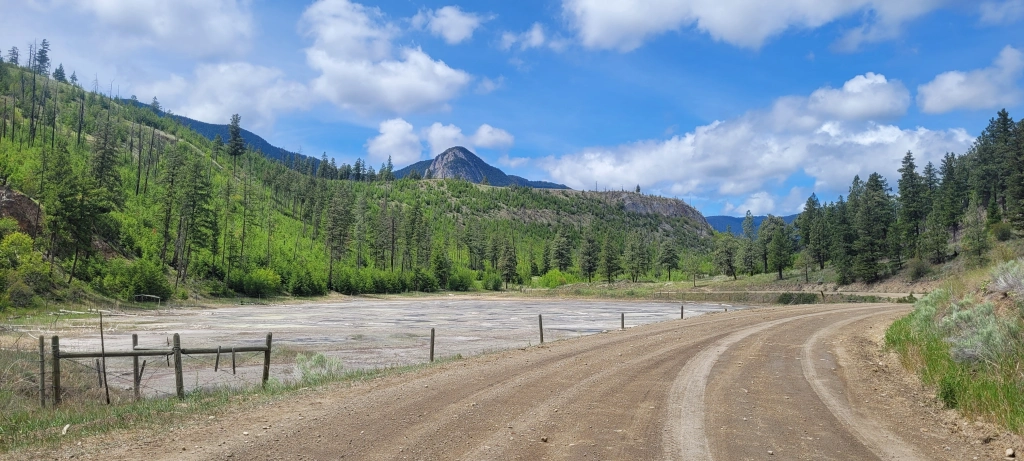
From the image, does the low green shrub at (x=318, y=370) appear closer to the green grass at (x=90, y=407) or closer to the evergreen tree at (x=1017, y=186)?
the green grass at (x=90, y=407)

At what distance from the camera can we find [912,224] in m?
84.0

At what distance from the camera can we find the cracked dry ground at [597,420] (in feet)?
22.1

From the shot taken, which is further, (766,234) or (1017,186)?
(766,234)

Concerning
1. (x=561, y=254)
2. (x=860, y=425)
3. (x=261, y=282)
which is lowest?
(x=860, y=425)

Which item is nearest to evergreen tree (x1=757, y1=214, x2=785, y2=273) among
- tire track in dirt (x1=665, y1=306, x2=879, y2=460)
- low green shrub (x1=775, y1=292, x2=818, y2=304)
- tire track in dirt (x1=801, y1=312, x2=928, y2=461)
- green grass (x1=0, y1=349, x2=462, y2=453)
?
low green shrub (x1=775, y1=292, x2=818, y2=304)

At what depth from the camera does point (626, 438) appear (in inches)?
282

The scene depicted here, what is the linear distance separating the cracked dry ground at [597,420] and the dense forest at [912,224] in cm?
6213

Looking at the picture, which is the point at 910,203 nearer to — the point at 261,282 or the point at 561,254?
the point at 561,254

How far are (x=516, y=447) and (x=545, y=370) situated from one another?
619cm

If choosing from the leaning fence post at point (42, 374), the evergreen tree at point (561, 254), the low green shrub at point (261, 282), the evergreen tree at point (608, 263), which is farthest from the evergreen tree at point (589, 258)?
the leaning fence post at point (42, 374)

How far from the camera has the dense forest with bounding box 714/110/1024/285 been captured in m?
67.4

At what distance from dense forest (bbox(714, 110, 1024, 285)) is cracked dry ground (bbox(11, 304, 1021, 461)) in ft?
204

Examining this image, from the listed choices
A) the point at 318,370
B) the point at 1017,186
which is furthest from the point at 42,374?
the point at 1017,186

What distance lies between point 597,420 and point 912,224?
96.1 meters
